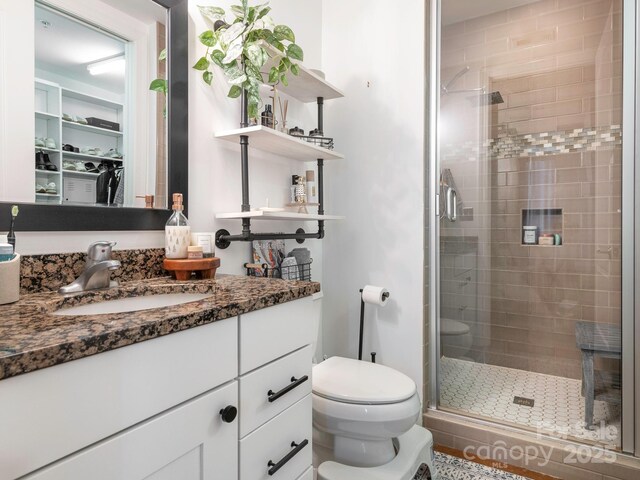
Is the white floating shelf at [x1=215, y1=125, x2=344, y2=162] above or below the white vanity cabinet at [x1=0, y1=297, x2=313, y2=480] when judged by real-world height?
above

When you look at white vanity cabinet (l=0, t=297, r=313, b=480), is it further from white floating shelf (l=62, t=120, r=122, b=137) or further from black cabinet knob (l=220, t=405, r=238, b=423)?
white floating shelf (l=62, t=120, r=122, b=137)

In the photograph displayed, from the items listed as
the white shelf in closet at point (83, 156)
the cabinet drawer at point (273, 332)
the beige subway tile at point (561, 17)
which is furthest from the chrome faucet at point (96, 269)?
the beige subway tile at point (561, 17)

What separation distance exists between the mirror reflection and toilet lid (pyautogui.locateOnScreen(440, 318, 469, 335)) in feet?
5.02

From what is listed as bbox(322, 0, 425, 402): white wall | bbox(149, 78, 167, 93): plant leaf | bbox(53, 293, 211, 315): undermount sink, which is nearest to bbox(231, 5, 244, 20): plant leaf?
bbox(149, 78, 167, 93): plant leaf

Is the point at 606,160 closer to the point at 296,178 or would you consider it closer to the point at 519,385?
the point at 519,385

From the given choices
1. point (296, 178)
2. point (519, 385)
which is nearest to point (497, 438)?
point (519, 385)

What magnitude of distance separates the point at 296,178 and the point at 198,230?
63 centimetres

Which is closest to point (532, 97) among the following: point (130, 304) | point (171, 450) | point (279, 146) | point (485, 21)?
point (485, 21)

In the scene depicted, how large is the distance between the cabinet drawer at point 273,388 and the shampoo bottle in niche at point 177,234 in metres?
0.50

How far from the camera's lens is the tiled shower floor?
1.68 m

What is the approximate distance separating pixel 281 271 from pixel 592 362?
4.93 ft

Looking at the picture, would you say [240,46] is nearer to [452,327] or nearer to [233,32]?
[233,32]

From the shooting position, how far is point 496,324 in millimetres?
2242

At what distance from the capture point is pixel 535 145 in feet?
6.84
